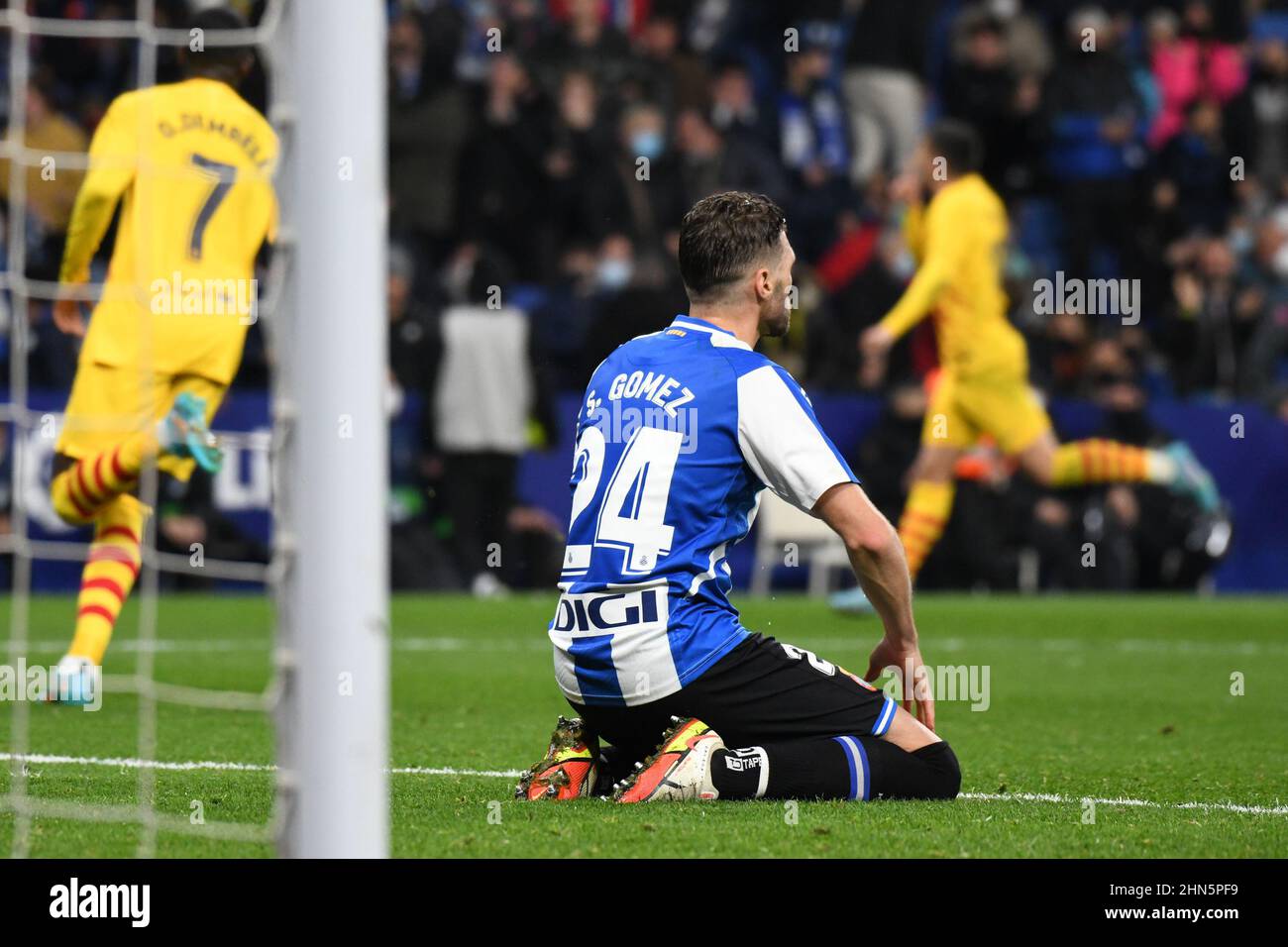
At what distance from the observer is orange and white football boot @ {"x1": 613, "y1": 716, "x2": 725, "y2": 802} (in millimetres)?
5004

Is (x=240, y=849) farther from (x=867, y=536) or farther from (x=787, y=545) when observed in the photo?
(x=787, y=545)

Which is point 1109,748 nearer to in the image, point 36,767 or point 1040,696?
point 1040,696

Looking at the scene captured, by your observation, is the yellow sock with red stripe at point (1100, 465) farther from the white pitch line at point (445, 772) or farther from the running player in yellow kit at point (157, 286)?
the white pitch line at point (445, 772)

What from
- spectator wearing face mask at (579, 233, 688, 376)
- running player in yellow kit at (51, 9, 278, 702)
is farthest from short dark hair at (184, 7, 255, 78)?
spectator wearing face mask at (579, 233, 688, 376)

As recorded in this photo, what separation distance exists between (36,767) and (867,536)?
8.07 ft

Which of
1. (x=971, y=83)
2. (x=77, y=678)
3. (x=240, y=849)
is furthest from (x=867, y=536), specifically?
(x=971, y=83)

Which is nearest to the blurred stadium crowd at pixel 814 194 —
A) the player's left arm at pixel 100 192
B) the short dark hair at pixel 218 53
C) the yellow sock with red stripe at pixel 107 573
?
the short dark hair at pixel 218 53

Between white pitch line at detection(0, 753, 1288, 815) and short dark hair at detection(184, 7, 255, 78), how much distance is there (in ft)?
8.49

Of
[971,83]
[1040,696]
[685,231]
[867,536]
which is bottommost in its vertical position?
[1040,696]

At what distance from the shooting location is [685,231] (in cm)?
525

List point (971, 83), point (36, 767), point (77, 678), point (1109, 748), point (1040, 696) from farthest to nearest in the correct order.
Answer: point (971, 83) → point (1040, 696) → point (77, 678) → point (1109, 748) → point (36, 767)

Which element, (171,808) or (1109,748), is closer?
(171,808)
